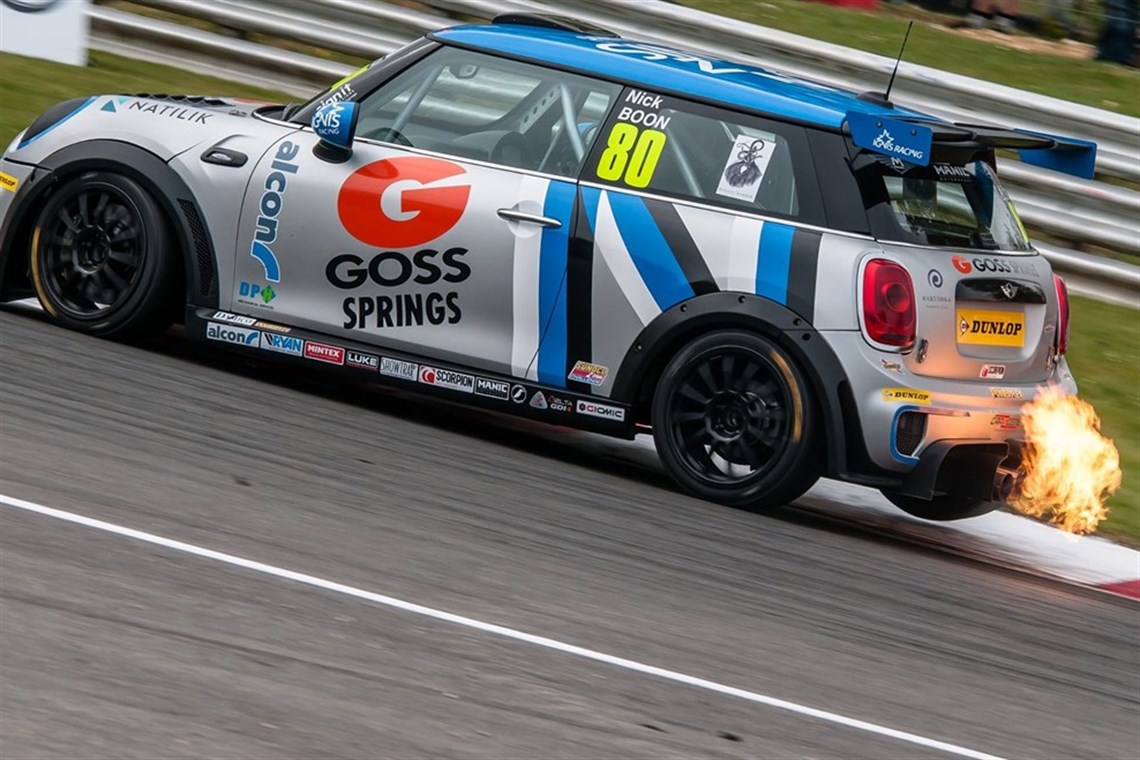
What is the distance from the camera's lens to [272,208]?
7.48 meters

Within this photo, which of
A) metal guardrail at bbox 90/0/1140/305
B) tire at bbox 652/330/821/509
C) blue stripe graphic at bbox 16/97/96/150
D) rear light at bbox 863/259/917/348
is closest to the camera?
rear light at bbox 863/259/917/348

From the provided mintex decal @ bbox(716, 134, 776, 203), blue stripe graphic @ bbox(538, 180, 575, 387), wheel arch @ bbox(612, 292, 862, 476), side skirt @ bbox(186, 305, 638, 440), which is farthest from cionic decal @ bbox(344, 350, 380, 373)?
mintex decal @ bbox(716, 134, 776, 203)

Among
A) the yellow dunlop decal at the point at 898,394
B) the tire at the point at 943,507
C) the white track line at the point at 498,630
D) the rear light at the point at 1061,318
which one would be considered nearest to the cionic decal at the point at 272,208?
the white track line at the point at 498,630

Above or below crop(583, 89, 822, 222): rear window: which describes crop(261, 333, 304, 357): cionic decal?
below

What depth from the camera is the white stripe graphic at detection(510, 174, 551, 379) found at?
7.12m

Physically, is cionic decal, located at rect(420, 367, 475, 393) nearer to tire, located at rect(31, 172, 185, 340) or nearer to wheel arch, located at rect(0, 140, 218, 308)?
wheel arch, located at rect(0, 140, 218, 308)

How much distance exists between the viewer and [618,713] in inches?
181

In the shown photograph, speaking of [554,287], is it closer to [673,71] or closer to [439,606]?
[673,71]

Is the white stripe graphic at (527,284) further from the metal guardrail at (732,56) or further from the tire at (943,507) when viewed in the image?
the metal guardrail at (732,56)

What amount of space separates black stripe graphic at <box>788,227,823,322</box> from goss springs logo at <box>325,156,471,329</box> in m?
1.30

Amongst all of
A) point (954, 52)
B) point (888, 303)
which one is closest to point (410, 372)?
point (888, 303)

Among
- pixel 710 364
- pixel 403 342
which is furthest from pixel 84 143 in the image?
pixel 710 364

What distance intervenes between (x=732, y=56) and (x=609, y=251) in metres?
5.80

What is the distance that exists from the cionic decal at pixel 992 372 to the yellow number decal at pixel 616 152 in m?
1.60
